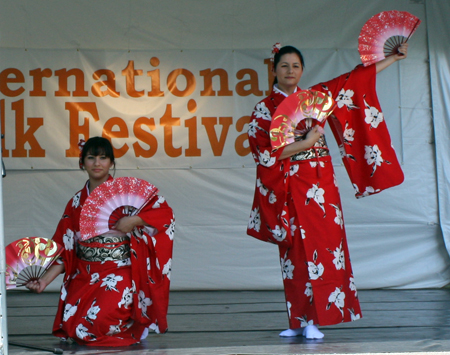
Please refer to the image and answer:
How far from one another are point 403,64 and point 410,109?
1.18 feet

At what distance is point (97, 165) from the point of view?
9.75 feet

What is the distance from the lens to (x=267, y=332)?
9.87 feet

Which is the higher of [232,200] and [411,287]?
[232,200]

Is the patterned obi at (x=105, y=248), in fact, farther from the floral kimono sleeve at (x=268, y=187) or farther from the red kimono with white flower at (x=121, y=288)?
the floral kimono sleeve at (x=268, y=187)

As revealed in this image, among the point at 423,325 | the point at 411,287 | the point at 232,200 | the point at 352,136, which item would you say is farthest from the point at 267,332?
the point at 411,287

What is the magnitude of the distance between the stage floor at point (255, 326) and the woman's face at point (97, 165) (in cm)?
82

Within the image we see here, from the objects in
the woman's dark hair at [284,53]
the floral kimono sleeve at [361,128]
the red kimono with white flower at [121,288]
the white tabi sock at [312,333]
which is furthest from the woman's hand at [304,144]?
the white tabi sock at [312,333]

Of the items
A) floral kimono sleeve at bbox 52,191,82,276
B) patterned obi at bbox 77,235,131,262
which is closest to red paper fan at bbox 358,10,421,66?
patterned obi at bbox 77,235,131,262

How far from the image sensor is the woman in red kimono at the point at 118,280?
2.77 metres

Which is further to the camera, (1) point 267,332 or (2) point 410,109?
(2) point 410,109

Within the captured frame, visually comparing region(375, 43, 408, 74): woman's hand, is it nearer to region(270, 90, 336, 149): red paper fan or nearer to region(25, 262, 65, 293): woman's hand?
region(270, 90, 336, 149): red paper fan

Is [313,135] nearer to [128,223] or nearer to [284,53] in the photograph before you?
[284,53]

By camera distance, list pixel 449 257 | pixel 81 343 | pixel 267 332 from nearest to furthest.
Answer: pixel 81 343
pixel 267 332
pixel 449 257

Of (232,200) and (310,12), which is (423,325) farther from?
(310,12)
